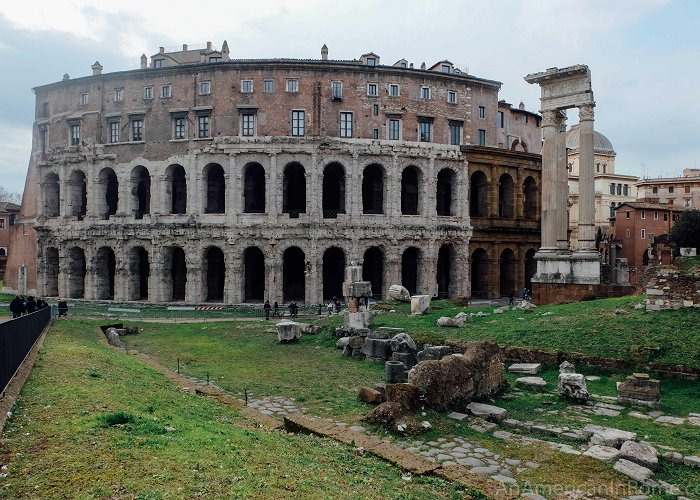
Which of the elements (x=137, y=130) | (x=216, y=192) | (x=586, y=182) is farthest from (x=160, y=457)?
(x=137, y=130)

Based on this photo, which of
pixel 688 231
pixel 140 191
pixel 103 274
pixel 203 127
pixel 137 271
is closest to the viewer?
pixel 203 127

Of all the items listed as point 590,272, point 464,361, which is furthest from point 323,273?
point 464,361

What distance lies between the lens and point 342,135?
34.8 metres

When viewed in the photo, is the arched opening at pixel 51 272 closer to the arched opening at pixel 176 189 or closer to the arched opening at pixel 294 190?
the arched opening at pixel 176 189

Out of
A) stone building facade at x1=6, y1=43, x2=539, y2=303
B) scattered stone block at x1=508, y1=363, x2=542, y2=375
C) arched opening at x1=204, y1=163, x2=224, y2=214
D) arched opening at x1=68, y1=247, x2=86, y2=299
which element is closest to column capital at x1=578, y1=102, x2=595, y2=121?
stone building facade at x1=6, y1=43, x2=539, y2=303

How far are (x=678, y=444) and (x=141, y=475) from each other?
307 inches

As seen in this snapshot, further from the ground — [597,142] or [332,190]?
[597,142]

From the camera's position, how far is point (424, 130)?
36062mm

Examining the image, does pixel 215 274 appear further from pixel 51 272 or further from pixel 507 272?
pixel 507 272

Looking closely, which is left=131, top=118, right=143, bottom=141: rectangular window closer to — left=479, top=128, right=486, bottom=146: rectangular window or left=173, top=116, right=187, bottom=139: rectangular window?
left=173, top=116, right=187, bottom=139: rectangular window

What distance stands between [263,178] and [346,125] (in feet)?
24.0

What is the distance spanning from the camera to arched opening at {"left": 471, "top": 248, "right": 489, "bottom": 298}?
3778 centimetres

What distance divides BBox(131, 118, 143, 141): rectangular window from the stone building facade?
11 cm

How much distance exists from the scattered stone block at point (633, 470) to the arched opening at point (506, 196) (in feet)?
109
